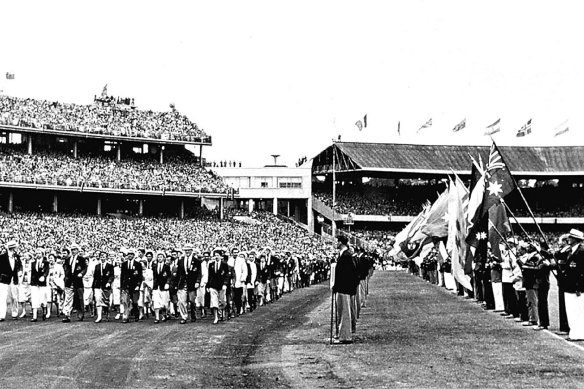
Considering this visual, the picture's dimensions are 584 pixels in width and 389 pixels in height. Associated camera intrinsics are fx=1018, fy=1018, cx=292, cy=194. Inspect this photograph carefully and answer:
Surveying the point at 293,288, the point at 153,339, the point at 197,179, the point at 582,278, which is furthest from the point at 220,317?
the point at 197,179

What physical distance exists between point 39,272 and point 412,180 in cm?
7393

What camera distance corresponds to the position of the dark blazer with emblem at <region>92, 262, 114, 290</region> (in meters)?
24.2

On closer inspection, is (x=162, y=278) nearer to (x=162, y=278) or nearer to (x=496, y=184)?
(x=162, y=278)

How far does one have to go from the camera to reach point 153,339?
61.6ft

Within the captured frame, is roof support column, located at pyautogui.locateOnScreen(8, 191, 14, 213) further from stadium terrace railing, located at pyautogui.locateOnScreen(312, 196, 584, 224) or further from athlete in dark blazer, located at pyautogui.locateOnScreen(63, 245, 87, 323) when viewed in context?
athlete in dark blazer, located at pyautogui.locateOnScreen(63, 245, 87, 323)

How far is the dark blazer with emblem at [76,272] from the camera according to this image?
2423 cm

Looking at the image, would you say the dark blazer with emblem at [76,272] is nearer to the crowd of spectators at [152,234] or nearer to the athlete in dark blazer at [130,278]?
the athlete in dark blazer at [130,278]

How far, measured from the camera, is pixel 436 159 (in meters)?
95.1

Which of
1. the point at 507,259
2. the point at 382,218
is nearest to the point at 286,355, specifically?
the point at 507,259

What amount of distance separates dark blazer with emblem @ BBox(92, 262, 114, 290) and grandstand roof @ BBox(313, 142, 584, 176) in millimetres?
65562

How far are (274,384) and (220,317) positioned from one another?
12.9m

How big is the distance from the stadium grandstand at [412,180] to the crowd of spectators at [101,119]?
731 inches

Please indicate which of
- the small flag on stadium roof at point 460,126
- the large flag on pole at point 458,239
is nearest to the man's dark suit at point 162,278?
the large flag on pole at point 458,239

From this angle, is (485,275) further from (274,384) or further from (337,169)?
(337,169)
